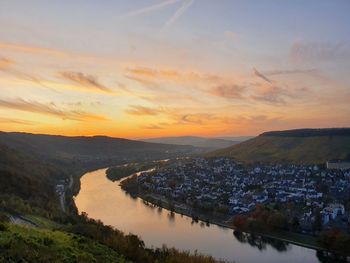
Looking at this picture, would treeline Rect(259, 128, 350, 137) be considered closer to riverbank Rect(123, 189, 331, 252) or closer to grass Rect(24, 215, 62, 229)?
riverbank Rect(123, 189, 331, 252)

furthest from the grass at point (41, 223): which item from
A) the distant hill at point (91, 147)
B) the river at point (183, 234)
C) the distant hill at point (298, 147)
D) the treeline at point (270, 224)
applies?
the distant hill at point (91, 147)

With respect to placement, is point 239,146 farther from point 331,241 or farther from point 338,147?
point 331,241

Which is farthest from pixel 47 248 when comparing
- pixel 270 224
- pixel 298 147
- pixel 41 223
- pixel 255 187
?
pixel 298 147

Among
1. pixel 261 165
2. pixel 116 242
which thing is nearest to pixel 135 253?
pixel 116 242

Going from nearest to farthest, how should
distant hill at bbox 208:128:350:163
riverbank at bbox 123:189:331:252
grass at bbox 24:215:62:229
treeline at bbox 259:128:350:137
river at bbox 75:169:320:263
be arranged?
grass at bbox 24:215:62:229, river at bbox 75:169:320:263, riverbank at bbox 123:189:331:252, distant hill at bbox 208:128:350:163, treeline at bbox 259:128:350:137

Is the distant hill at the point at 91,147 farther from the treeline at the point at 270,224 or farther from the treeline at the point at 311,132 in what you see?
the treeline at the point at 270,224

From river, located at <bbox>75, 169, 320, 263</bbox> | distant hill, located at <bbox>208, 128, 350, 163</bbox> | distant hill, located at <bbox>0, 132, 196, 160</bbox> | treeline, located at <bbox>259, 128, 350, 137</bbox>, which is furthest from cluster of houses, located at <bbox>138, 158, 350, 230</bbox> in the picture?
distant hill, located at <bbox>0, 132, 196, 160</bbox>
